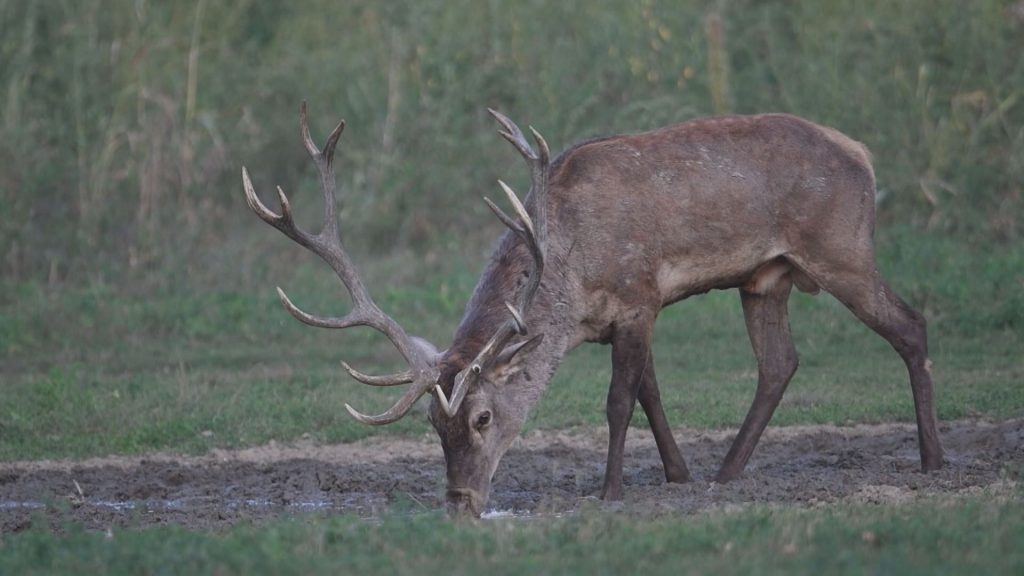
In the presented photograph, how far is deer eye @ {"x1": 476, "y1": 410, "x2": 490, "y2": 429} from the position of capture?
24.4 feet

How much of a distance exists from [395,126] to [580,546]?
33.6 feet

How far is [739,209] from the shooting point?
8328mm

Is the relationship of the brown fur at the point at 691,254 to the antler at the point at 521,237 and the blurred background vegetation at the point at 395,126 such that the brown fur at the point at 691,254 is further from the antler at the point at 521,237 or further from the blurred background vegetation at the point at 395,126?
the blurred background vegetation at the point at 395,126

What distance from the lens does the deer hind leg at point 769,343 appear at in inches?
337

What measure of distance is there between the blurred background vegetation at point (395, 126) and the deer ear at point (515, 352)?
4575 millimetres

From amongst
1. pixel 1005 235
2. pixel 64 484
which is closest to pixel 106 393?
pixel 64 484

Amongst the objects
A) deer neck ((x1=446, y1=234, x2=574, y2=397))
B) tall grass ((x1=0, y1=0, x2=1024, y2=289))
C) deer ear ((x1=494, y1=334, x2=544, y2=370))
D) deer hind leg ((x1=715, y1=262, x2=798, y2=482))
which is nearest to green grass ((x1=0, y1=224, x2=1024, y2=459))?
tall grass ((x1=0, y1=0, x2=1024, y2=289))

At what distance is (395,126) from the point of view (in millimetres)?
15586

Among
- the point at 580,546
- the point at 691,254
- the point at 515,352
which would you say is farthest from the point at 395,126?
the point at 580,546

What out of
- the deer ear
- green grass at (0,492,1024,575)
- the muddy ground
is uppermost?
the deer ear

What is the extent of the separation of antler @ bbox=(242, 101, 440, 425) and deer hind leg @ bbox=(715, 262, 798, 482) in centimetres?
199

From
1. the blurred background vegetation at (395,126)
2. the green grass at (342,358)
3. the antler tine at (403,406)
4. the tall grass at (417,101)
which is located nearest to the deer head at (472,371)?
the antler tine at (403,406)

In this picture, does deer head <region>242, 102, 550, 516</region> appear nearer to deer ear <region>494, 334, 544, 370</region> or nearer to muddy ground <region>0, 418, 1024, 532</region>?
deer ear <region>494, 334, 544, 370</region>

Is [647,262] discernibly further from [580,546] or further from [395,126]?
[395,126]
